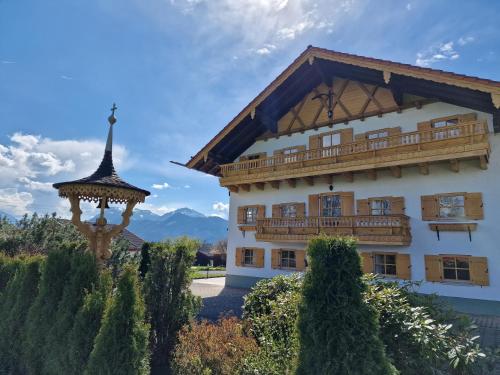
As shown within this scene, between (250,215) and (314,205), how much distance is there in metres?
4.83

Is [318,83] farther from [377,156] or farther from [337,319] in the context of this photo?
[337,319]

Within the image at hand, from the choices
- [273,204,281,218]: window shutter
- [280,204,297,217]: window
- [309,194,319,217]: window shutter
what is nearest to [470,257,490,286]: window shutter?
[309,194,319,217]: window shutter

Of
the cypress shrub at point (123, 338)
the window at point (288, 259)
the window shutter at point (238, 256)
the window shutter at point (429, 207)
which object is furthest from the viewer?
the window shutter at point (238, 256)

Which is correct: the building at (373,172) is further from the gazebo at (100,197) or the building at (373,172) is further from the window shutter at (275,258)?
the gazebo at (100,197)

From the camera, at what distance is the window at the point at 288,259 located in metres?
17.7

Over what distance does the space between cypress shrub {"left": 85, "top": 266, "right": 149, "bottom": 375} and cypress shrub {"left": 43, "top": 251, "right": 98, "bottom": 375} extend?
997mm

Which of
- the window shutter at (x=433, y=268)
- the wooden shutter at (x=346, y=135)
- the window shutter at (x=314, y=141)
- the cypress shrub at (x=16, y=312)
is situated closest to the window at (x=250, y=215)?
the window shutter at (x=314, y=141)

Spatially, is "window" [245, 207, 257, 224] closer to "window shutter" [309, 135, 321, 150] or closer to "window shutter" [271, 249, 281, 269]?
"window shutter" [271, 249, 281, 269]

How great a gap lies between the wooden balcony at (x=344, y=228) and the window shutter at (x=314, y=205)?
119 cm

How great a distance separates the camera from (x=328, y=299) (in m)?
4.13

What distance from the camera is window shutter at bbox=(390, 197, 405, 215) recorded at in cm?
1439

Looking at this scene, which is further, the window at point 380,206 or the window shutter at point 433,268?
the window at point 380,206

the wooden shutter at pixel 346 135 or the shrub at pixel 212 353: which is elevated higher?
the wooden shutter at pixel 346 135

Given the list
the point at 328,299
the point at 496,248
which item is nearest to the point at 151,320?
the point at 328,299
